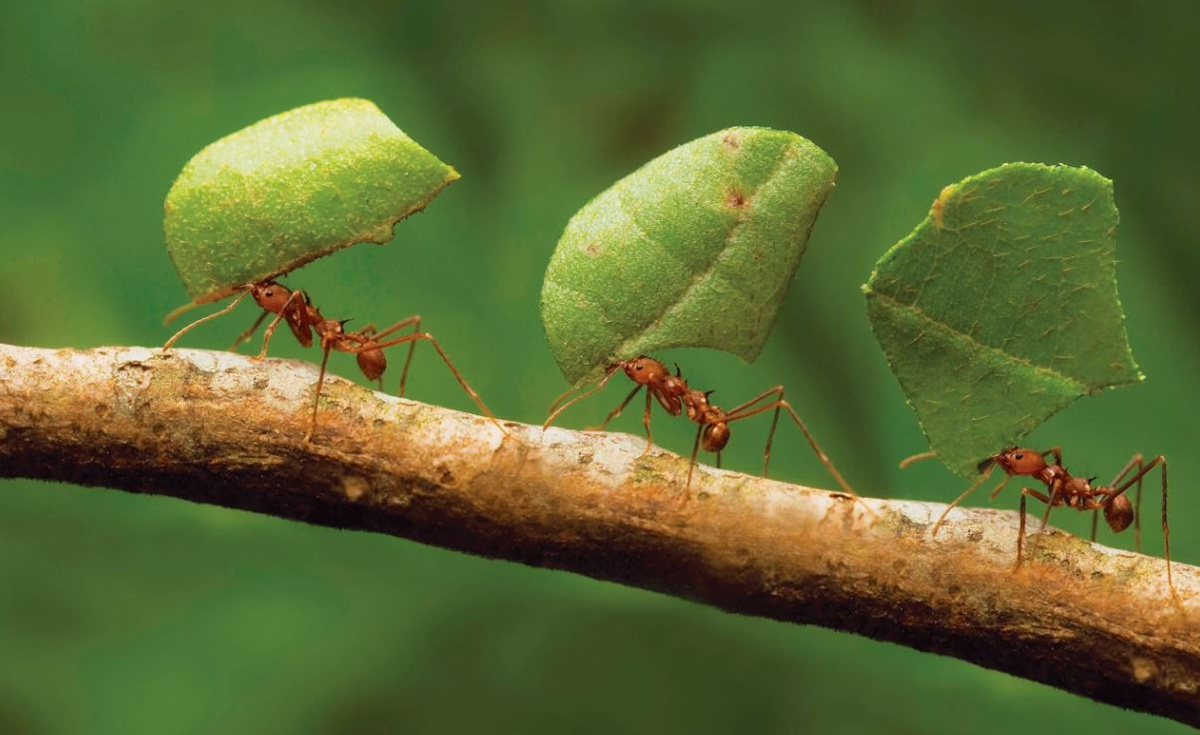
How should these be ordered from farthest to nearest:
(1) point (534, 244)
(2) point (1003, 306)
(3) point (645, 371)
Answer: (1) point (534, 244) < (3) point (645, 371) < (2) point (1003, 306)

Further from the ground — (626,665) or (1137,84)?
(1137,84)

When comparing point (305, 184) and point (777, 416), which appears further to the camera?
point (777, 416)

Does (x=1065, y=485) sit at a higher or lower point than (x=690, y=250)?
lower

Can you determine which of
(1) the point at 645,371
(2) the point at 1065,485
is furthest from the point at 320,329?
(2) the point at 1065,485

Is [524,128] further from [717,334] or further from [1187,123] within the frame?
[1187,123]

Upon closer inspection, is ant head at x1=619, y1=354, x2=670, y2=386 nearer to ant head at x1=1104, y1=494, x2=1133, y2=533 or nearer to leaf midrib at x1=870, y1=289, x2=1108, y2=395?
leaf midrib at x1=870, y1=289, x2=1108, y2=395

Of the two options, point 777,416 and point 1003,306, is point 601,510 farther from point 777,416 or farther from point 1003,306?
point 1003,306

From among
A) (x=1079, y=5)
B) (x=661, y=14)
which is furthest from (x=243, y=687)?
(x=1079, y=5)
